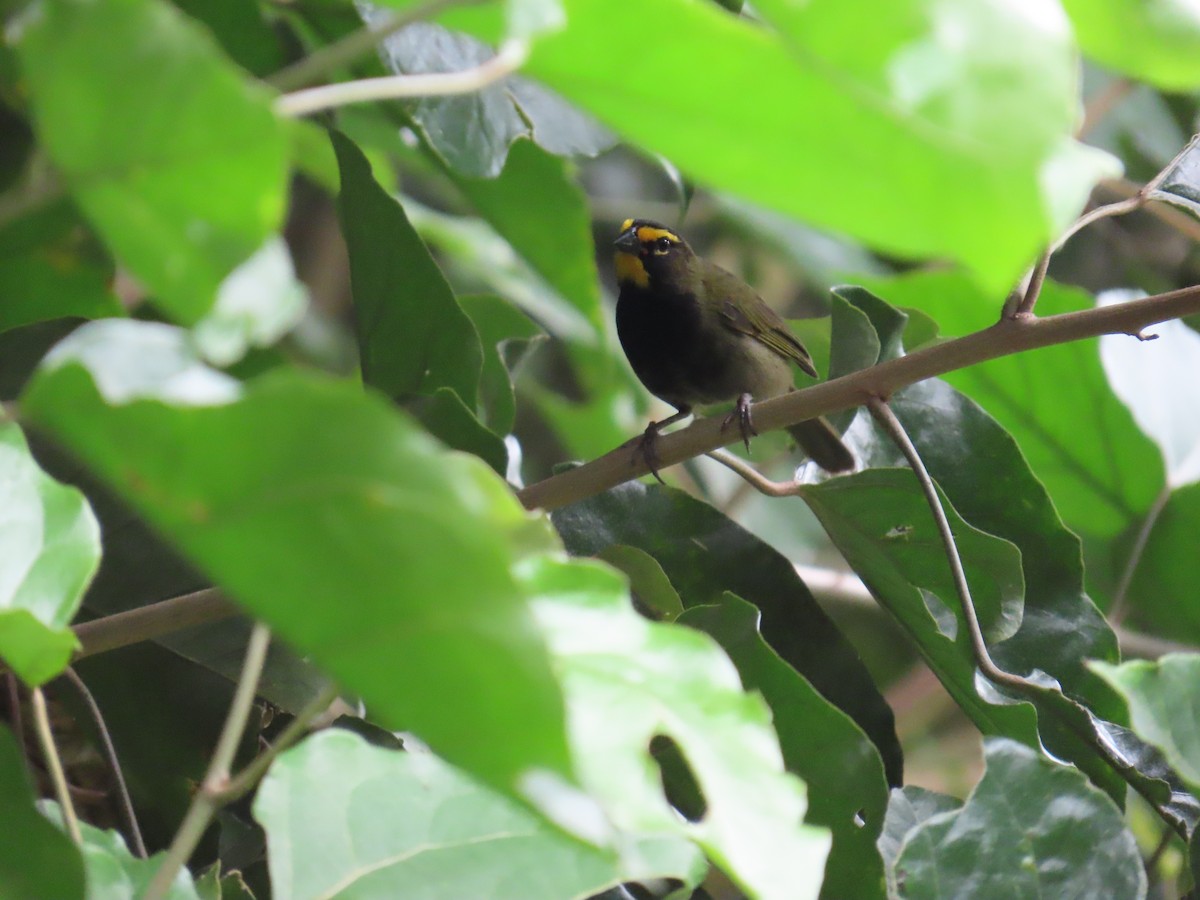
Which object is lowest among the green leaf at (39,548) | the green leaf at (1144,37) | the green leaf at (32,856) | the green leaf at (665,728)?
the green leaf at (32,856)

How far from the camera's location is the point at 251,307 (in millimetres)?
622

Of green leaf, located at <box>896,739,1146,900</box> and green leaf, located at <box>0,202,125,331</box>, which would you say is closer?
green leaf, located at <box>896,739,1146,900</box>

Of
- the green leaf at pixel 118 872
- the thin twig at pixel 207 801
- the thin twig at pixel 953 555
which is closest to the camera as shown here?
the thin twig at pixel 207 801

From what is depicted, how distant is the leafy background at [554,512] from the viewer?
0.51m

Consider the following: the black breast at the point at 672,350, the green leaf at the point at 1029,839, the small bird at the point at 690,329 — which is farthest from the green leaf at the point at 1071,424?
the green leaf at the point at 1029,839

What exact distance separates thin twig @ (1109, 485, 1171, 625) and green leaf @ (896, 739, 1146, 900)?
2.37ft

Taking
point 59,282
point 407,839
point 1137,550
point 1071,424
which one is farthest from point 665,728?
point 1071,424

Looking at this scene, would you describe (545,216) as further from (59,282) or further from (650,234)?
(650,234)

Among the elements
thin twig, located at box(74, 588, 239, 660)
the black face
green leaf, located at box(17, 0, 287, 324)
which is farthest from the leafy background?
the black face

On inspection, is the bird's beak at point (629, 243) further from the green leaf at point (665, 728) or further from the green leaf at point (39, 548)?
the green leaf at point (665, 728)

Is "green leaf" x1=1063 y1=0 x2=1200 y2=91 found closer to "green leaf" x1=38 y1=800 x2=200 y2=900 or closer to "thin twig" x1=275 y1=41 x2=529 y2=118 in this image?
"thin twig" x1=275 y1=41 x2=529 y2=118

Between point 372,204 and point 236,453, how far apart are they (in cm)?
99

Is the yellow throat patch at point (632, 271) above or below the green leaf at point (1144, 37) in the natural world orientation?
below

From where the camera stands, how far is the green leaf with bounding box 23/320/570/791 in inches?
19.4
